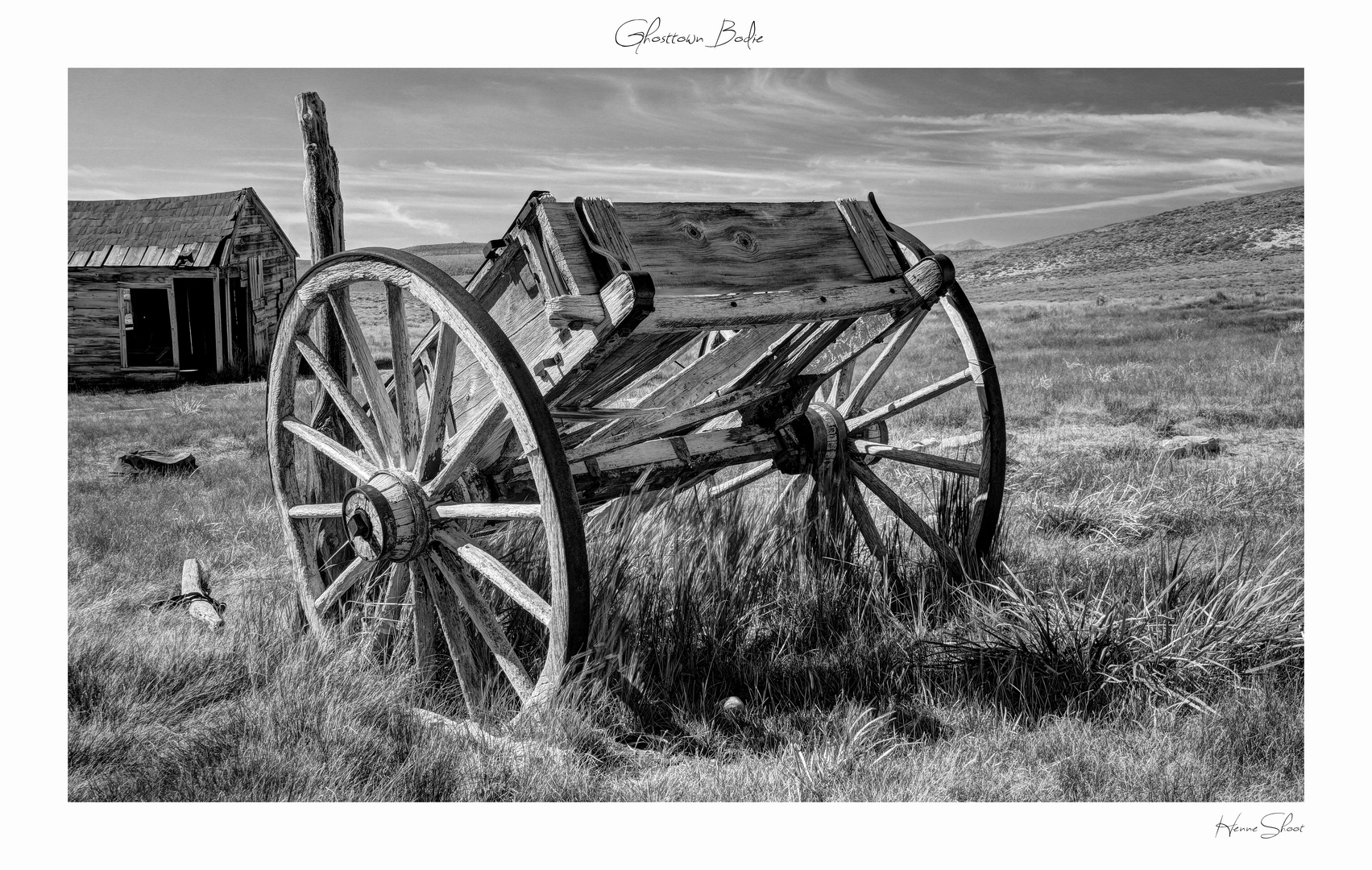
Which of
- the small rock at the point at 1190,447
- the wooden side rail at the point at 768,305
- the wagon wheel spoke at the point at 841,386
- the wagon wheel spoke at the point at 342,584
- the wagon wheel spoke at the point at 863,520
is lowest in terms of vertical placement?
the wagon wheel spoke at the point at 342,584

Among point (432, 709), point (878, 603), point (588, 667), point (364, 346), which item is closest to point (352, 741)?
point (432, 709)

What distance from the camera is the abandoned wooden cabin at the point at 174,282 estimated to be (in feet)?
47.9

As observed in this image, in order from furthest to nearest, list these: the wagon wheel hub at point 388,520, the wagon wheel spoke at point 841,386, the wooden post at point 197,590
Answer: the wagon wheel spoke at point 841,386
the wooden post at point 197,590
the wagon wheel hub at point 388,520

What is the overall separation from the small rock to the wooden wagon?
Result: 3351 mm

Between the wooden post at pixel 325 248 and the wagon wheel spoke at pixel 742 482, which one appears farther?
the wagon wheel spoke at pixel 742 482

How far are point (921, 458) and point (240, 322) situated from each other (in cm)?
1420

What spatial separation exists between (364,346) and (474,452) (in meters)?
0.64

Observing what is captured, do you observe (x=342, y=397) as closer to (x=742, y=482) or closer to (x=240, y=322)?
(x=742, y=482)

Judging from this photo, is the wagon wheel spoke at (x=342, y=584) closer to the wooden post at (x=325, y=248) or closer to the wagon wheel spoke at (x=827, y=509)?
the wooden post at (x=325, y=248)

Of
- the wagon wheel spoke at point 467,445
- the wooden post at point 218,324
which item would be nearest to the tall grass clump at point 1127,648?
the wagon wheel spoke at point 467,445

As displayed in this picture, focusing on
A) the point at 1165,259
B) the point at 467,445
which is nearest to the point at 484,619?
the point at 467,445

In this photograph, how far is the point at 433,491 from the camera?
3312 mm
